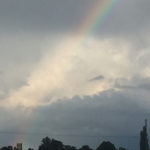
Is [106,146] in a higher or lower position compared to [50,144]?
lower

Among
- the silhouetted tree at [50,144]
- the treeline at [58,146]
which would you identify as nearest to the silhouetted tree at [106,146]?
the treeline at [58,146]

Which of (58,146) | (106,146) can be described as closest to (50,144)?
(58,146)

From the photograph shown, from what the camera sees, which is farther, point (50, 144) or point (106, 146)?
point (50, 144)

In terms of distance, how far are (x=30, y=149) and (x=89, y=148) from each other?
44.2 feet

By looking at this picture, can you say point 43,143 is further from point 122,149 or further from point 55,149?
point 122,149

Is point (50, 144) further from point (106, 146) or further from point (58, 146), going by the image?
point (106, 146)

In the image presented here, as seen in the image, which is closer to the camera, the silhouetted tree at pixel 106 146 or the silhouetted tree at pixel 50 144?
the silhouetted tree at pixel 106 146

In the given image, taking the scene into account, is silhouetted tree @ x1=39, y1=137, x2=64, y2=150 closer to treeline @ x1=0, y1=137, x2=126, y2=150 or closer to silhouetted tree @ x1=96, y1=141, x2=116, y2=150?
treeline @ x1=0, y1=137, x2=126, y2=150

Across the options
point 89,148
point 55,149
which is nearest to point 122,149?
point 89,148

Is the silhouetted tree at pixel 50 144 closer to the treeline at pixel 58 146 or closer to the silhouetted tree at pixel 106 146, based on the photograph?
the treeline at pixel 58 146

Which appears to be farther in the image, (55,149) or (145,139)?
(55,149)

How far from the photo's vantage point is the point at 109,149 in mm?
86562

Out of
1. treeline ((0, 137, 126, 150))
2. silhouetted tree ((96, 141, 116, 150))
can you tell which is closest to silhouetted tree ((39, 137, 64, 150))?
treeline ((0, 137, 126, 150))

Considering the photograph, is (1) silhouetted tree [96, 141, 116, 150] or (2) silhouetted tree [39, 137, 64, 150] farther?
(2) silhouetted tree [39, 137, 64, 150]
